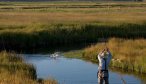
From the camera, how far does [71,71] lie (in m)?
29.2

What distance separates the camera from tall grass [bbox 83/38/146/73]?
29.2m

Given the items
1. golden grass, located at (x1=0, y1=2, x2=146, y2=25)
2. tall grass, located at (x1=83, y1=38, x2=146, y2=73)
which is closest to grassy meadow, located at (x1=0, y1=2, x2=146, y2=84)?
tall grass, located at (x1=83, y1=38, x2=146, y2=73)

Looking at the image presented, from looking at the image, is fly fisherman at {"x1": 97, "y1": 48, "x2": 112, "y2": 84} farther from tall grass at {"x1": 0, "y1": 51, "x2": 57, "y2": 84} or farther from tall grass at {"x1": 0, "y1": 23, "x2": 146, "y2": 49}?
tall grass at {"x1": 0, "y1": 23, "x2": 146, "y2": 49}

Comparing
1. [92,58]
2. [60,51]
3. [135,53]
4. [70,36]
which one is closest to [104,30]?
[70,36]

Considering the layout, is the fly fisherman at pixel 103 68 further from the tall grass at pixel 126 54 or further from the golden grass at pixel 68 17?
the golden grass at pixel 68 17

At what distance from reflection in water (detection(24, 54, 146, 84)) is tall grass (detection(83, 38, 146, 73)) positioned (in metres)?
1.34

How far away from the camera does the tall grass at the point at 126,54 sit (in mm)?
29228

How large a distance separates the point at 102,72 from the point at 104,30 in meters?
29.6

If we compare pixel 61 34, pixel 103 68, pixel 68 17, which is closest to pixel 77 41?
pixel 61 34

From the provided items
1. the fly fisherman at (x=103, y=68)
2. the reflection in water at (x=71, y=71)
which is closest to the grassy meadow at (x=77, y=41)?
the reflection in water at (x=71, y=71)

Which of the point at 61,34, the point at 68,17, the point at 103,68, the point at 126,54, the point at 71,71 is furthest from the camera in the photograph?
the point at 68,17

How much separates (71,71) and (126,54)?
4.88m

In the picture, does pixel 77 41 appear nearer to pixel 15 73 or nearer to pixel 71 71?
pixel 71 71

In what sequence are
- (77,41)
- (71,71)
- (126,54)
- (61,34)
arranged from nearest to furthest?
(71,71) → (126,54) → (77,41) → (61,34)
